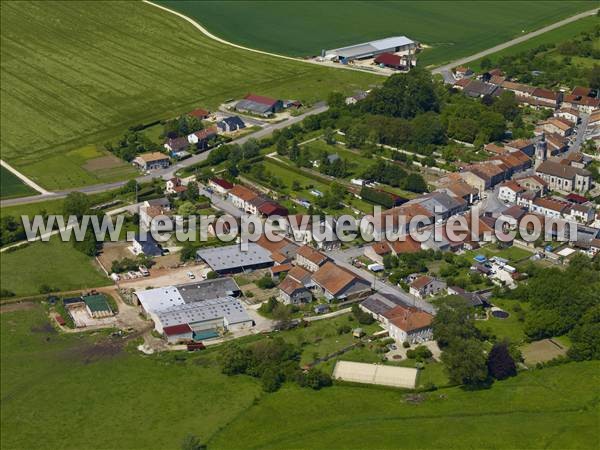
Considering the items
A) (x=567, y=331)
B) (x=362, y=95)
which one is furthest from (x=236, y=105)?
(x=567, y=331)

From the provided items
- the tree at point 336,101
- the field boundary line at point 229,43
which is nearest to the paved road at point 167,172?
the tree at point 336,101

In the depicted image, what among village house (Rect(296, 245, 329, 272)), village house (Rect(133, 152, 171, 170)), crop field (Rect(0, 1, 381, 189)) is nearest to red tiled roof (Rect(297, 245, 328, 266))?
village house (Rect(296, 245, 329, 272))

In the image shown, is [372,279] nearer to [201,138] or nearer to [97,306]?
[97,306]

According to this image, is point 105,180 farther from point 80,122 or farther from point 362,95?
point 362,95

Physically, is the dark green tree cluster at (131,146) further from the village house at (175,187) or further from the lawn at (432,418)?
the lawn at (432,418)

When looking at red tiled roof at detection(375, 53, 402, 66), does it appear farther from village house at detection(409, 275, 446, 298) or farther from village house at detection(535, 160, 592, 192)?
village house at detection(409, 275, 446, 298)

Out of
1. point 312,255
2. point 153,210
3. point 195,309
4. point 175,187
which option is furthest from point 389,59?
point 195,309
